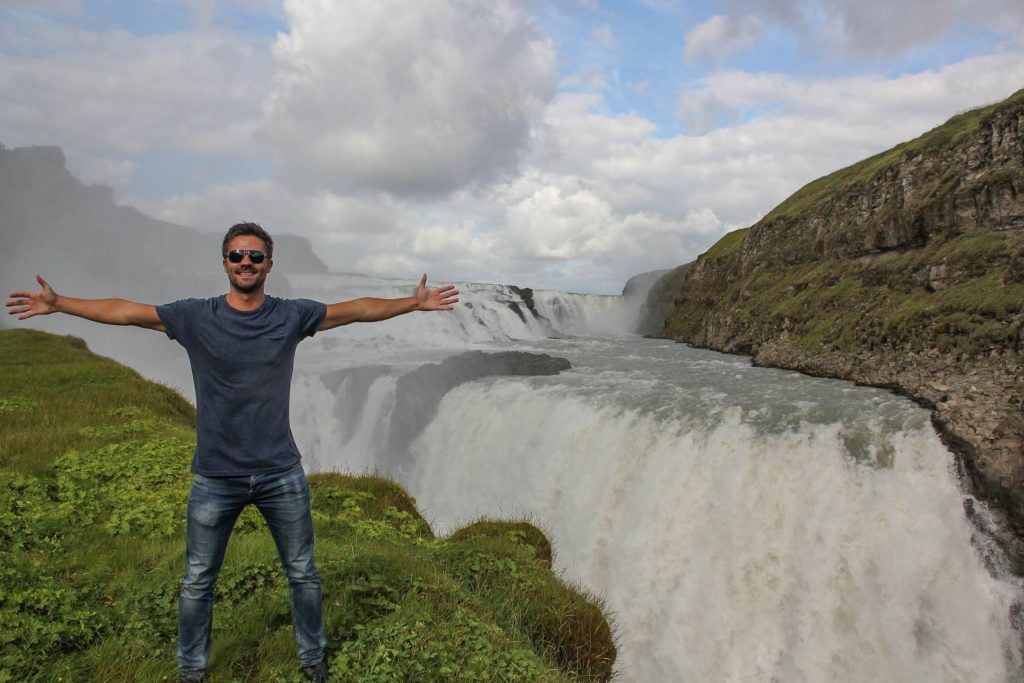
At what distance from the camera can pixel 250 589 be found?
507cm

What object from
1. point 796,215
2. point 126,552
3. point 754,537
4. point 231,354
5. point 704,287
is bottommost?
point 754,537

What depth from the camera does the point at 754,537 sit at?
13.7 metres

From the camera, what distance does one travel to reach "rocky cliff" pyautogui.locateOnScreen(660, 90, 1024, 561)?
16000 mm

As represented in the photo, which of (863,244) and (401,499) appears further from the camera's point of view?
(863,244)

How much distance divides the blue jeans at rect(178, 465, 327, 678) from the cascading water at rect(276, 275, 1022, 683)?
8017 mm

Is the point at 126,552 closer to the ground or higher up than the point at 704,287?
A: closer to the ground

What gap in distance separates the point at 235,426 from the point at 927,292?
3136cm

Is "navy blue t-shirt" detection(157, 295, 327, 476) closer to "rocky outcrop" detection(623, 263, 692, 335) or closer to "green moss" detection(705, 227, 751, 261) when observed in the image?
"green moss" detection(705, 227, 751, 261)

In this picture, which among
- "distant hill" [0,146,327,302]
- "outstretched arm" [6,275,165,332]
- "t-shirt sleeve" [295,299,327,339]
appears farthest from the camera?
"distant hill" [0,146,327,302]

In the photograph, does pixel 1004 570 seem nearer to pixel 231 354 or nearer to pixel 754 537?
pixel 754 537

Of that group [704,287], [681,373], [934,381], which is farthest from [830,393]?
[704,287]

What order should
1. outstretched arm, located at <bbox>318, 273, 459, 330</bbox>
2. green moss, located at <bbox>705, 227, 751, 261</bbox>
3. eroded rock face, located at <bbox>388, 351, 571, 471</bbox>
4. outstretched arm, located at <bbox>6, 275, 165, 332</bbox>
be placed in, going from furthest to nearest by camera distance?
green moss, located at <bbox>705, 227, 751, 261</bbox> → eroded rock face, located at <bbox>388, 351, 571, 471</bbox> → outstretched arm, located at <bbox>318, 273, 459, 330</bbox> → outstretched arm, located at <bbox>6, 275, 165, 332</bbox>

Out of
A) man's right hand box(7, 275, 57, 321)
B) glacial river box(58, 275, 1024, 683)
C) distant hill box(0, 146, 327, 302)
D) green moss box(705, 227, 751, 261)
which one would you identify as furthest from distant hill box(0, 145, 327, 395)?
man's right hand box(7, 275, 57, 321)

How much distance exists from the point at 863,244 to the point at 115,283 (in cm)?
11485
